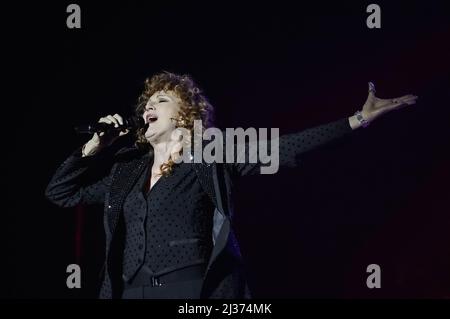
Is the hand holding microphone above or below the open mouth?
below

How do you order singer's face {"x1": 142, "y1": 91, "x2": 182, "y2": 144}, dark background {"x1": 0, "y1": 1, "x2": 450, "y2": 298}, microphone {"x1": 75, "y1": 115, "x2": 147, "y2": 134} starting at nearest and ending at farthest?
microphone {"x1": 75, "y1": 115, "x2": 147, "y2": 134}
singer's face {"x1": 142, "y1": 91, "x2": 182, "y2": 144}
dark background {"x1": 0, "y1": 1, "x2": 450, "y2": 298}

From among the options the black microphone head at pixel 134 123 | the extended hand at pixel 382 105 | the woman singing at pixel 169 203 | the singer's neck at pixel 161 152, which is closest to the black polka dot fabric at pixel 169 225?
the woman singing at pixel 169 203

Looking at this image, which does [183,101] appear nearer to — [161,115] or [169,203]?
[161,115]

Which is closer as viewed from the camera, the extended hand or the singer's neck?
the extended hand

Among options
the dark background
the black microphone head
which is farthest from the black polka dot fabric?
the dark background

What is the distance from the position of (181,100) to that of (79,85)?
0.81 meters

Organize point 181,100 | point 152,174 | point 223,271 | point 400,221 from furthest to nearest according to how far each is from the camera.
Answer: point 400,221
point 181,100
point 152,174
point 223,271

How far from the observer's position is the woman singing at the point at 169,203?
1.79 meters

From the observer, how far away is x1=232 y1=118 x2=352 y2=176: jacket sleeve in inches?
70.4

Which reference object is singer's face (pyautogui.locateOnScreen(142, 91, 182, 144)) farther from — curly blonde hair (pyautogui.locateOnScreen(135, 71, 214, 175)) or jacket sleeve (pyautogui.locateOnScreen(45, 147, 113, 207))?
jacket sleeve (pyautogui.locateOnScreen(45, 147, 113, 207))

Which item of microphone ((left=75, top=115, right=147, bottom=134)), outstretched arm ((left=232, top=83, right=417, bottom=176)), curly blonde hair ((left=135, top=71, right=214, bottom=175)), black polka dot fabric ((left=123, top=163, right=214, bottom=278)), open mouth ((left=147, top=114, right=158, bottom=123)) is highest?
curly blonde hair ((left=135, top=71, right=214, bottom=175))

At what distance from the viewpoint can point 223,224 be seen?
72.2 inches

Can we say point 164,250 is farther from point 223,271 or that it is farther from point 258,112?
point 258,112
